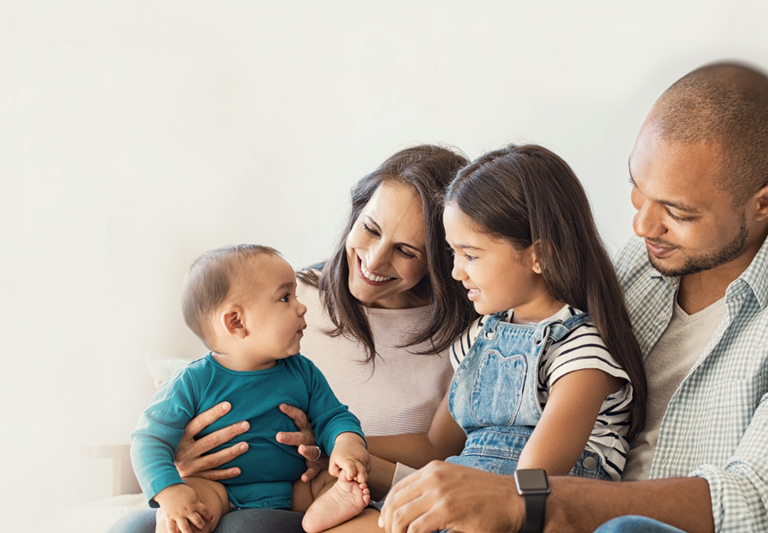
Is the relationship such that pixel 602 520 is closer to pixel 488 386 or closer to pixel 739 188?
pixel 488 386

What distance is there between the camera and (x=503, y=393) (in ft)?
5.35

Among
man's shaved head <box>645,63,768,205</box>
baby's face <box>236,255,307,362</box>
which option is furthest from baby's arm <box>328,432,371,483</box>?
man's shaved head <box>645,63,768,205</box>

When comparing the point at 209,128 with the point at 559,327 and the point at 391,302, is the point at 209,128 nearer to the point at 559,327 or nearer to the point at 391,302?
the point at 391,302

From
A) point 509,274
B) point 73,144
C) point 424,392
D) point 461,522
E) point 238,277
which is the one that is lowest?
point 424,392

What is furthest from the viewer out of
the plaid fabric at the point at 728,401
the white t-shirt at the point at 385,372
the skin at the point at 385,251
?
the white t-shirt at the point at 385,372

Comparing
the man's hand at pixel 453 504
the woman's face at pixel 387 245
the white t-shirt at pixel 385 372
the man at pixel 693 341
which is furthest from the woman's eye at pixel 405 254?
the man's hand at pixel 453 504

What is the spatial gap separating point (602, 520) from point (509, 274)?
1.88 ft

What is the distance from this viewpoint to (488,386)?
66.0 inches

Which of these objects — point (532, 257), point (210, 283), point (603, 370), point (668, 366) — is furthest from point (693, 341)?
point (210, 283)

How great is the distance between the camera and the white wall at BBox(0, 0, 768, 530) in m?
2.56

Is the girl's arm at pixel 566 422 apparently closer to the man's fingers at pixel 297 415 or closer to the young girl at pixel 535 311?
the young girl at pixel 535 311

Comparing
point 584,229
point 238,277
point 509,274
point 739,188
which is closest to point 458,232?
point 509,274

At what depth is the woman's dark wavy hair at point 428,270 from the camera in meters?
1.91

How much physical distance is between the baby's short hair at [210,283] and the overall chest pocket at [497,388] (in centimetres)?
58
